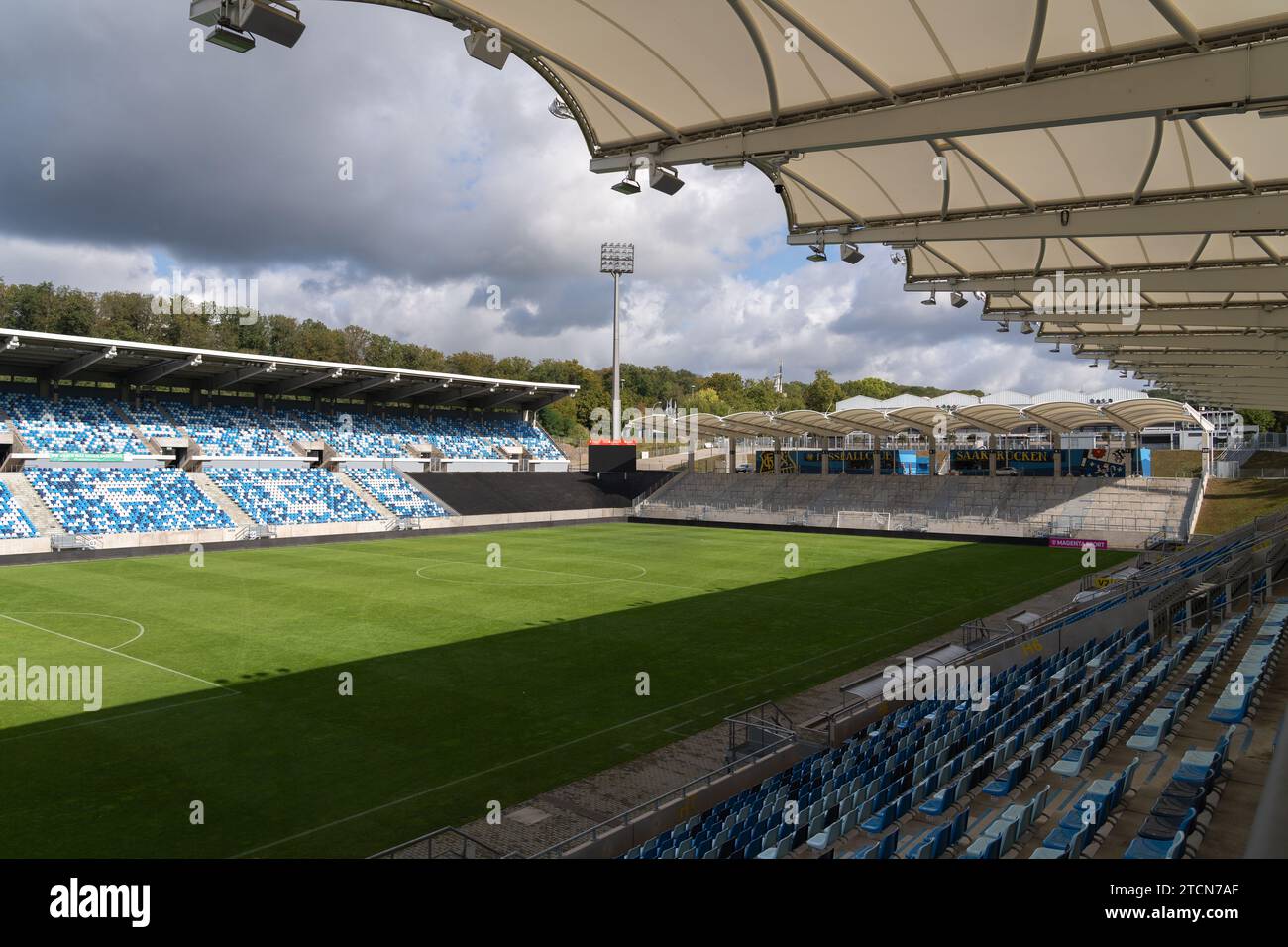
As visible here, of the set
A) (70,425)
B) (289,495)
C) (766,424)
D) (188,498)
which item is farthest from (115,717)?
(766,424)

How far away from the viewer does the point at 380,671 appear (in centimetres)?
1905

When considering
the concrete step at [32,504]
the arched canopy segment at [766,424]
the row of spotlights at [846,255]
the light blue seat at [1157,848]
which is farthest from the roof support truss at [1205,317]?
the concrete step at [32,504]

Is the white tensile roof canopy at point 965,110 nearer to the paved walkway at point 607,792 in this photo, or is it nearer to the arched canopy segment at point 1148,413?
the paved walkway at point 607,792

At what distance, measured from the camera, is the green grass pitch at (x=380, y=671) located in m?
11.8

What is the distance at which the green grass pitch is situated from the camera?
1181 cm

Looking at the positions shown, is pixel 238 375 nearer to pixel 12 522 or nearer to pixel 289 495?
pixel 289 495

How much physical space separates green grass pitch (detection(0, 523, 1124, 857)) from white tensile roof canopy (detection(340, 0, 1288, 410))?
32.5 feet

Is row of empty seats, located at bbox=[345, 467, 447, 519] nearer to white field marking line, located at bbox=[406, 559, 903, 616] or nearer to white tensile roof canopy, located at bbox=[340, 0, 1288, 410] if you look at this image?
white field marking line, located at bbox=[406, 559, 903, 616]

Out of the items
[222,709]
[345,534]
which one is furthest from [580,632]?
[345,534]

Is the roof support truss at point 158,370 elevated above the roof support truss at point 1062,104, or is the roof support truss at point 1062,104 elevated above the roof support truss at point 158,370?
the roof support truss at point 158,370

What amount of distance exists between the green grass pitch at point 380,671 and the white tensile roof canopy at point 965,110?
9.90m

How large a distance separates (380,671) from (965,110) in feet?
53.5

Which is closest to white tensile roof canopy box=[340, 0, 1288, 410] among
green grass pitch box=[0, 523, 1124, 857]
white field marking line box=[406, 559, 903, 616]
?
green grass pitch box=[0, 523, 1124, 857]
